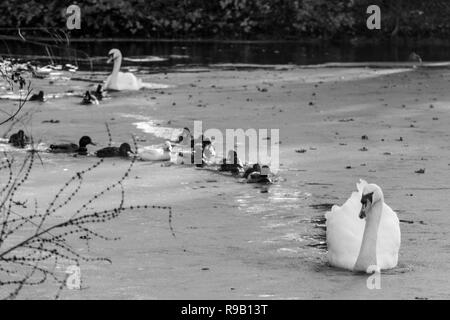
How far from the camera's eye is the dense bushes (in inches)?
1592

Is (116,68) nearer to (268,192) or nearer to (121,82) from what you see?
(121,82)

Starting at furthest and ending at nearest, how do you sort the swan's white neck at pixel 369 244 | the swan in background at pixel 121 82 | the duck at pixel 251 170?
1. the swan in background at pixel 121 82
2. the duck at pixel 251 170
3. the swan's white neck at pixel 369 244

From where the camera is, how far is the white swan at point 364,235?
9.57 meters

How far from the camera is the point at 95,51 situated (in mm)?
34250

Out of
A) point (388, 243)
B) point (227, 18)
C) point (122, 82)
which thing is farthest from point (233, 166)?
point (227, 18)

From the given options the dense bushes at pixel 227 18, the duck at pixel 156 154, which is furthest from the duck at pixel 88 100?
the dense bushes at pixel 227 18

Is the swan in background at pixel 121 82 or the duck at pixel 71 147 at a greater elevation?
the swan in background at pixel 121 82

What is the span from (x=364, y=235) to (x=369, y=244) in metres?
0.14

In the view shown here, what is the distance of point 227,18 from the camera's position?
41531mm

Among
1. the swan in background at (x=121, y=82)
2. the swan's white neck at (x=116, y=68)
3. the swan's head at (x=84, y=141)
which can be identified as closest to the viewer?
the swan's head at (x=84, y=141)

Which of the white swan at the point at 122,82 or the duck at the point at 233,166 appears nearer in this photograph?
the duck at the point at 233,166

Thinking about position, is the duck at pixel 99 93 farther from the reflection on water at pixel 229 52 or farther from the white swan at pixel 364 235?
the white swan at pixel 364 235

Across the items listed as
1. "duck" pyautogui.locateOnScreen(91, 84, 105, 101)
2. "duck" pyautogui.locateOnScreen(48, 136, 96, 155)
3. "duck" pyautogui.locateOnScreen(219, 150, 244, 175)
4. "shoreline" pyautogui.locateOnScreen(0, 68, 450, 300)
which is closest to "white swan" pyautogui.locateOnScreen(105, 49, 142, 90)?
"shoreline" pyautogui.locateOnScreen(0, 68, 450, 300)

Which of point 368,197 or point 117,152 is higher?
point 368,197
